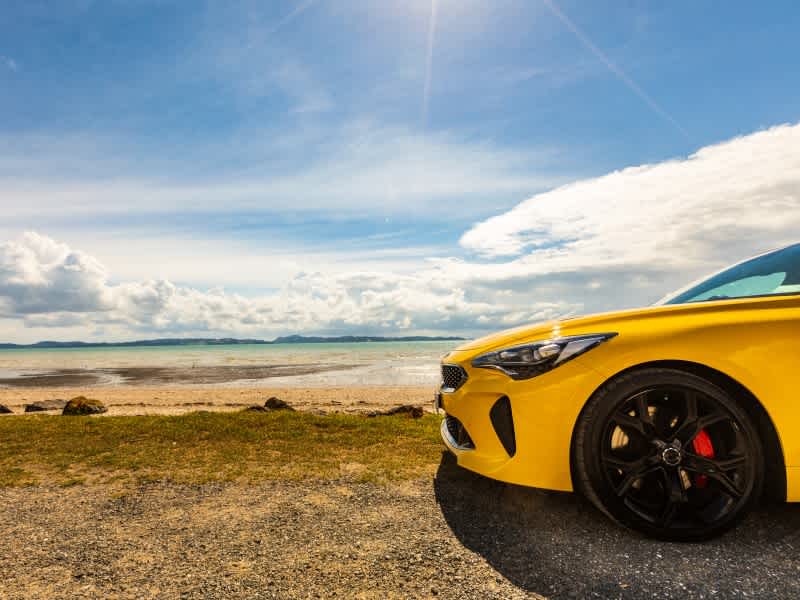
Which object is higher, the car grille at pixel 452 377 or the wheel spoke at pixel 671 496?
the car grille at pixel 452 377

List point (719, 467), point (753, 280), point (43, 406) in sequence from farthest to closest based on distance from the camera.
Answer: point (43, 406), point (753, 280), point (719, 467)

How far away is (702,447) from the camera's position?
2709 mm

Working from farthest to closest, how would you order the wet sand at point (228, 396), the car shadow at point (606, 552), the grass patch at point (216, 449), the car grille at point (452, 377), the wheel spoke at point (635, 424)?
1. the wet sand at point (228, 396)
2. the grass patch at point (216, 449)
3. the car grille at point (452, 377)
4. the wheel spoke at point (635, 424)
5. the car shadow at point (606, 552)

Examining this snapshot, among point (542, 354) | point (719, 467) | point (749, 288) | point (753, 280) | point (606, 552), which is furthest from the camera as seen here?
point (753, 280)

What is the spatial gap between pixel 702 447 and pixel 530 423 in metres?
0.99

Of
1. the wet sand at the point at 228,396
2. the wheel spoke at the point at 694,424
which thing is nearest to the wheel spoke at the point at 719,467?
the wheel spoke at the point at 694,424

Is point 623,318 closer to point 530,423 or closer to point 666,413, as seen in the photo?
point 666,413

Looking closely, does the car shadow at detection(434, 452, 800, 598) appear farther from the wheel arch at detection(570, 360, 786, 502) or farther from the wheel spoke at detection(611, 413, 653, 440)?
the wheel spoke at detection(611, 413, 653, 440)

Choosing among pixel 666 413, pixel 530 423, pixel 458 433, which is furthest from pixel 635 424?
pixel 458 433

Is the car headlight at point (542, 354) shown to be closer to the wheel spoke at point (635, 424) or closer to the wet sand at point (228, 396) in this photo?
the wheel spoke at point (635, 424)

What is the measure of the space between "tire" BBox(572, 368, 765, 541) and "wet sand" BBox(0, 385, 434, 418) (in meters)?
12.0

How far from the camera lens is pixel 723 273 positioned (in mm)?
3902

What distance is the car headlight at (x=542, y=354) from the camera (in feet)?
9.29

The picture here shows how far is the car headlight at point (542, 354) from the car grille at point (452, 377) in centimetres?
33
